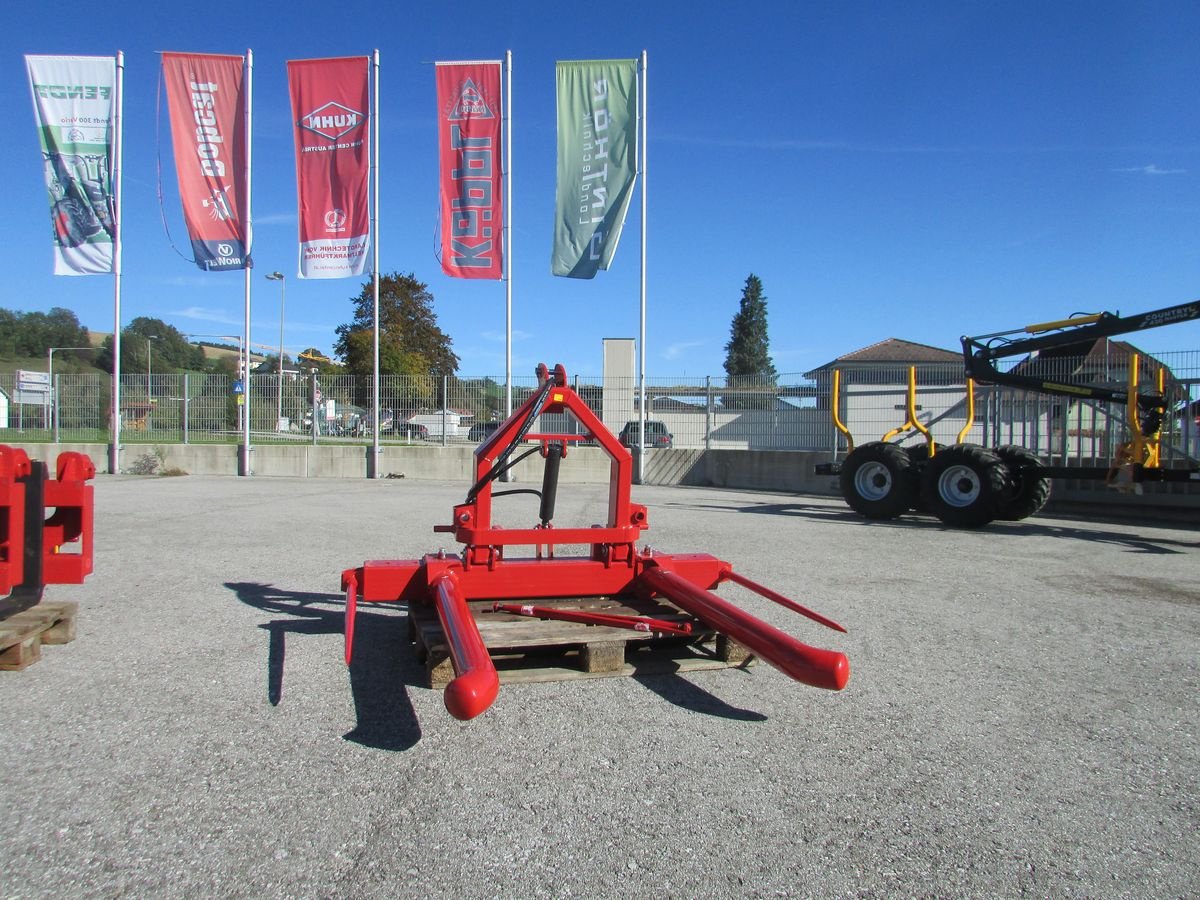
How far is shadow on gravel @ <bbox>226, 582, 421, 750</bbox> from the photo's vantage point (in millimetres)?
3508

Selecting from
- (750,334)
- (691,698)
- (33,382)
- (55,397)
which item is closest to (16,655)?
(691,698)

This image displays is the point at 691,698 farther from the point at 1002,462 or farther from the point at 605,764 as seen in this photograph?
the point at 1002,462

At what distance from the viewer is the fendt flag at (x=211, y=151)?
1733cm

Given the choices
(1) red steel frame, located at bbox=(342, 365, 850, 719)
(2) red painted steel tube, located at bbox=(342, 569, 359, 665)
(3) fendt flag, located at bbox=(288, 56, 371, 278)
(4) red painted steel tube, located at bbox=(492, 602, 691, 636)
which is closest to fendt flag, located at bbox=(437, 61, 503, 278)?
(3) fendt flag, located at bbox=(288, 56, 371, 278)

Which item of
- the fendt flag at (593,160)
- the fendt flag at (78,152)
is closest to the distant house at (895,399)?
the fendt flag at (593,160)

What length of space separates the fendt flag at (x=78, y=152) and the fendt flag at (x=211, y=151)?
5.23ft

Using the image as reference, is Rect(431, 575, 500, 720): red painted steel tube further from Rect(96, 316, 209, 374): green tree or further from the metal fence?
Rect(96, 316, 209, 374): green tree

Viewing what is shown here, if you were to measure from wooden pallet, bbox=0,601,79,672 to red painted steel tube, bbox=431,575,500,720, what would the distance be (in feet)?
6.87

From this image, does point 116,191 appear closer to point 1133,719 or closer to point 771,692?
point 771,692

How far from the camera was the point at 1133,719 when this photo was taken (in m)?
3.74

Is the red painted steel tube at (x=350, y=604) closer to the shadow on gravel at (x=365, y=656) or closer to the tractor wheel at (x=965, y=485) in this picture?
the shadow on gravel at (x=365, y=656)

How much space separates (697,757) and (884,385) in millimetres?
14307

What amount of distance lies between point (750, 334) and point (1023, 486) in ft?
251

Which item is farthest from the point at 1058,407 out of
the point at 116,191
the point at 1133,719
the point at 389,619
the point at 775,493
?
the point at 116,191
